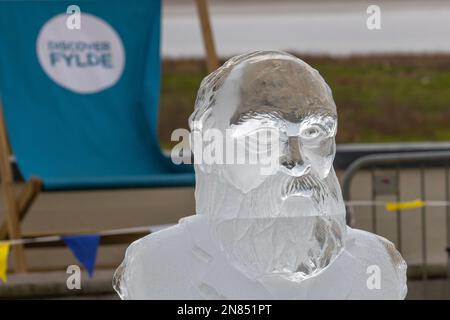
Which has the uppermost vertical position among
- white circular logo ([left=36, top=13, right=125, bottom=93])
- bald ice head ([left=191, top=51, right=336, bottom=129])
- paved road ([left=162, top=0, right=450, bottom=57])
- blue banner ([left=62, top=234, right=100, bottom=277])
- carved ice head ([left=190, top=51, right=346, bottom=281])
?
bald ice head ([left=191, top=51, right=336, bottom=129])

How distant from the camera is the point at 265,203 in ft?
4.50

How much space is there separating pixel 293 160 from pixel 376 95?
33.6ft

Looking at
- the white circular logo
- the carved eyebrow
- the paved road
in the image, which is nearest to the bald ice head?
the carved eyebrow

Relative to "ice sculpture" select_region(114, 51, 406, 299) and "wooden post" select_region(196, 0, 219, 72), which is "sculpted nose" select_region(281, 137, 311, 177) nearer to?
"ice sculpture" select_region(114, 51, 406, 299)

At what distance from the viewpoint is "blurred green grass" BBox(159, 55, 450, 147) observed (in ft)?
34.4

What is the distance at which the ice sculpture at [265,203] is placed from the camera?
53.4 inches

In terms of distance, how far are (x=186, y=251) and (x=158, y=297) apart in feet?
0.26

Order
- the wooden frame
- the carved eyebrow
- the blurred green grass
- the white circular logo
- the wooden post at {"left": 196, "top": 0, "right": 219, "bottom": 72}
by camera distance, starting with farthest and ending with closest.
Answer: the blurred green grass
the white circular logo
the wooden post at {"left": 196, "top": 0, "right": 219, "bottom": 72}
the wooden frame
the carved eyebrow

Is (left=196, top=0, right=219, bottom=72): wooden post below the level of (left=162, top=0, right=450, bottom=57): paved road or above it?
above

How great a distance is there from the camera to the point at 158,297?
143cm

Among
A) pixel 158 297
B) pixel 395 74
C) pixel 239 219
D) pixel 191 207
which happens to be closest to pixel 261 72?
pixel 239 219

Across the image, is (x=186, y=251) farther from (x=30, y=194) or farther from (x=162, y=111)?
(x=162, y=111)

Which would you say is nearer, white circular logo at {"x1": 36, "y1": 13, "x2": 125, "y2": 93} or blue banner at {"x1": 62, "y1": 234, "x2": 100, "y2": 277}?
blue banner at {"x1": 62, "y1": 234, "x2": 100, "y2": 277}

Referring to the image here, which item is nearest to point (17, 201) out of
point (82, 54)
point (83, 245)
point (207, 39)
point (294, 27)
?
point (83, 245)
